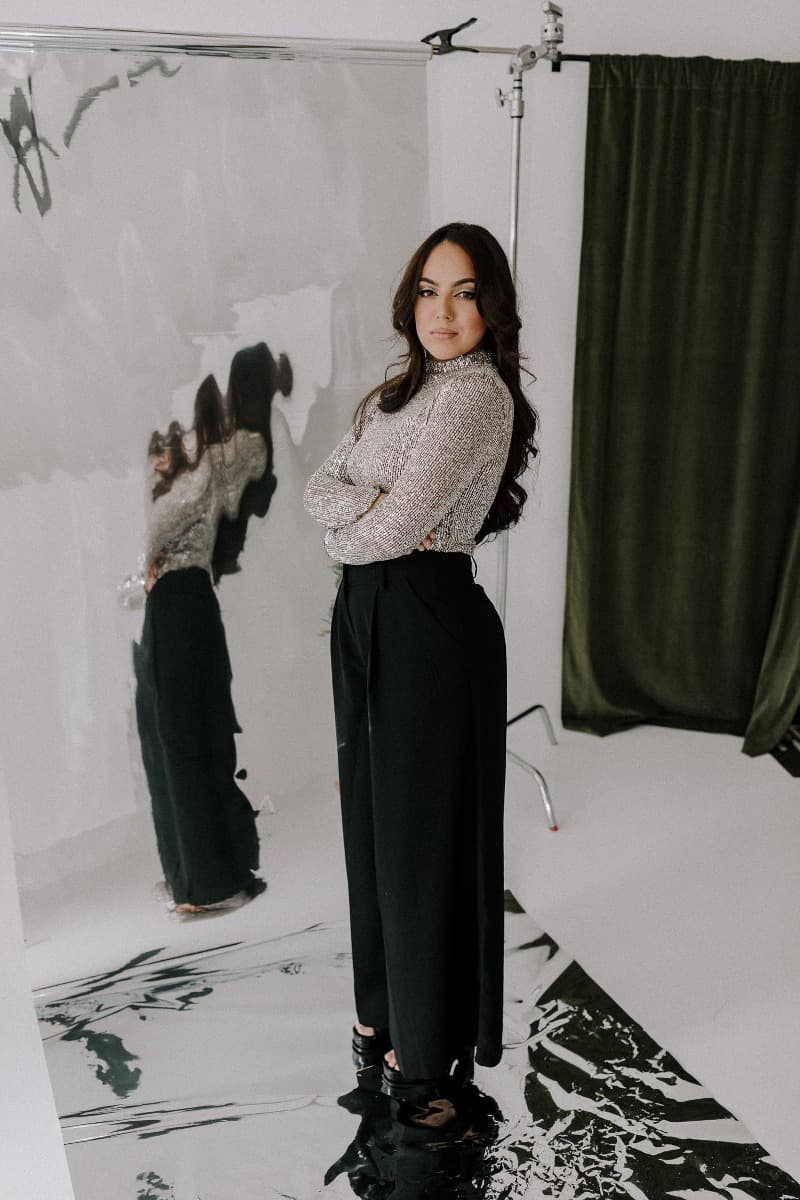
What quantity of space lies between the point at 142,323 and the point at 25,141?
41cm

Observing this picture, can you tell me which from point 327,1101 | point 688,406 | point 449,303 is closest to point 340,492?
point 449,303

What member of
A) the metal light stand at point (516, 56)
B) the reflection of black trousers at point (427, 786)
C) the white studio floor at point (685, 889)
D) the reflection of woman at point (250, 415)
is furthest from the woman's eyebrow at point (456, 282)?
the white studio floor at point (685, 889)

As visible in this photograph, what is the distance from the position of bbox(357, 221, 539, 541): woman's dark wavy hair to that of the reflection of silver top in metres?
0.57

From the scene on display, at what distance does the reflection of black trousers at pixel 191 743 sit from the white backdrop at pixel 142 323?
0.14 ft

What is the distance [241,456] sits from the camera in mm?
2426

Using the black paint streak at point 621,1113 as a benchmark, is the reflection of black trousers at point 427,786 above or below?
above

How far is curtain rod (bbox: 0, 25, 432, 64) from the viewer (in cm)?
201

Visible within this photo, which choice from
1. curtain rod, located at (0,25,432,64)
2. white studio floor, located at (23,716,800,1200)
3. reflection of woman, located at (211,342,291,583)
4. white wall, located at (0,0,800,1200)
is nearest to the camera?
curtain rod, located at (0,25,432,64)

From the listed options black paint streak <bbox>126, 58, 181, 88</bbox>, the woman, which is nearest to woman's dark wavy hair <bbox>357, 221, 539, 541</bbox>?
the woman

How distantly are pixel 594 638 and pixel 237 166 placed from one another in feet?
6.18

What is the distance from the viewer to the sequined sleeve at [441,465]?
5.46 ft

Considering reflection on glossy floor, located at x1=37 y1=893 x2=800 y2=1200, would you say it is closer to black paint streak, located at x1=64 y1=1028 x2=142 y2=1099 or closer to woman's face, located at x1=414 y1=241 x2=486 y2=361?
black paint streak, located at x1=64 y1=1028 x2=142 y2=1099

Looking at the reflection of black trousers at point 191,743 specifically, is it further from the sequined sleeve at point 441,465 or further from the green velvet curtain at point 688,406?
the green velvet curtain at point 688,406

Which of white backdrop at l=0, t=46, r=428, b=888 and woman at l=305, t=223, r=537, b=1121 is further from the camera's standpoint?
white backdrop at l=0, t=46, r=428, b=888
